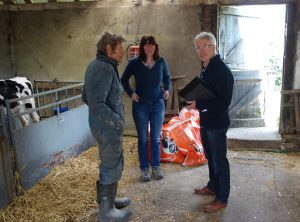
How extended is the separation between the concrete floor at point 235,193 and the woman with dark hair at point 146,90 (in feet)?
1.18

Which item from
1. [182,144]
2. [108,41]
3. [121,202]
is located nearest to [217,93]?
[108,41]

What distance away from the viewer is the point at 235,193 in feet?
11.2

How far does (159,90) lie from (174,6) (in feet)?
7.02

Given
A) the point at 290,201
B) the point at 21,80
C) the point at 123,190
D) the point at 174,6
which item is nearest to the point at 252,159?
the point at 290,201

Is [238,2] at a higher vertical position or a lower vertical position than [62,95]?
higher

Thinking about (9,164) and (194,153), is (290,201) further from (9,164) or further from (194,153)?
(9,164)

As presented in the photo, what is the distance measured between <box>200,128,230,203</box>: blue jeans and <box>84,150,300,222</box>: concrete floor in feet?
0.73

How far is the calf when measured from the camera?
458cm

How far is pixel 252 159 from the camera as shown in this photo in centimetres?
451

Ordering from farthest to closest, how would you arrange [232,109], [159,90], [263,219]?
[232,109] → [159,90] → [263,219]

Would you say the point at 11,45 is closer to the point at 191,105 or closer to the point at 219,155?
the point at 191,105

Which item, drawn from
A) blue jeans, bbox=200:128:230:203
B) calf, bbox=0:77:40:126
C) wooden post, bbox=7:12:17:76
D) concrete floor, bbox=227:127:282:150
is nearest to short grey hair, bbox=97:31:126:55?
blue jeans, bbox=200:128:230:203

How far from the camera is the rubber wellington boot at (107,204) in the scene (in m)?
2.74

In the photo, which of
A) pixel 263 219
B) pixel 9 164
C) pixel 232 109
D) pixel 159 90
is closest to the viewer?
pixel 263 219
